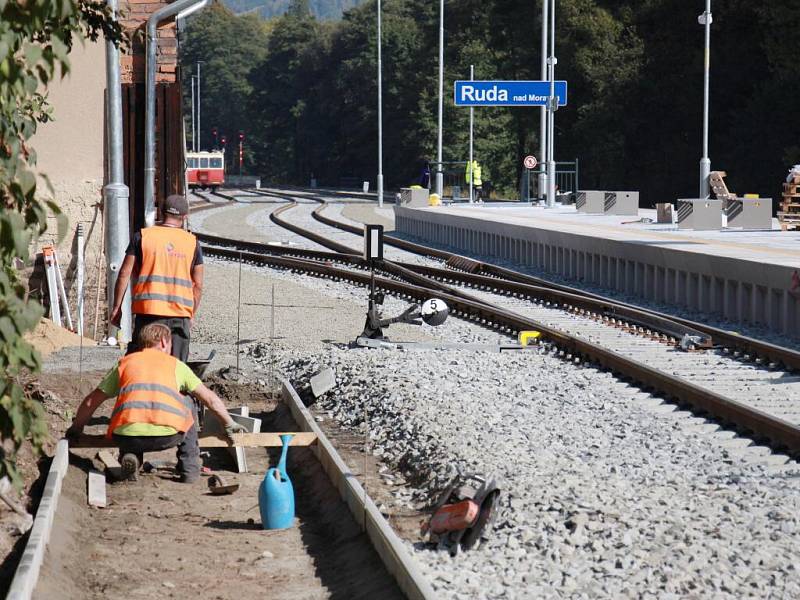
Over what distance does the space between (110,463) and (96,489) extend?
2.48ft

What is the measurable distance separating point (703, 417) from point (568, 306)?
9292 millimetres

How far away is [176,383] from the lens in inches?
385

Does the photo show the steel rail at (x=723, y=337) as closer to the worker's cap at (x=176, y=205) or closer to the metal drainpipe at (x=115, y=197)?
the metal drainpipe at (x=115, y=197)

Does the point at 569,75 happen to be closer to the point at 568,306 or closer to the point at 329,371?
the point at 568,306

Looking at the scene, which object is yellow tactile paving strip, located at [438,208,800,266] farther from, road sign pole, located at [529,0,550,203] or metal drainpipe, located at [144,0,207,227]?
road sign pole, located at [529,0,550,203]

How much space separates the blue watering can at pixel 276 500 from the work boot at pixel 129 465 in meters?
1.23

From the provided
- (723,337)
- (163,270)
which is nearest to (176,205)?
(163,270)

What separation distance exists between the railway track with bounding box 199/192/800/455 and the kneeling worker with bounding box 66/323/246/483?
4349 mm

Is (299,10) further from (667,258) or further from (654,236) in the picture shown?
(667,258)

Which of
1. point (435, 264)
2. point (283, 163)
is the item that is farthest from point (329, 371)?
point (283, 163)

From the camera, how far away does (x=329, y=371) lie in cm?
1407

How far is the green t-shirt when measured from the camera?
9734 mm

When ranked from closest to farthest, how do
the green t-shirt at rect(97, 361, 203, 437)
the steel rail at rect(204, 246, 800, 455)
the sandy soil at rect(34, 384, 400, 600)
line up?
the sandy soil at rect(34, 384, 400, 600) → the green t-shirt at rect(97, 361, 203, 437) → the steel rail at rect(204, 246, 800, 455)

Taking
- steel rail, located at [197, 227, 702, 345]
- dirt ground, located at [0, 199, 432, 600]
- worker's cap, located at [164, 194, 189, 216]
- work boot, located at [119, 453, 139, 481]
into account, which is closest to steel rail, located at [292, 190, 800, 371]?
steel rail, located at [197, 227, 702, 345]
